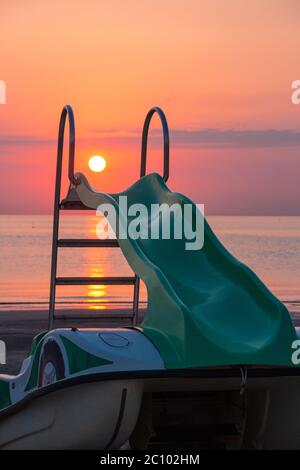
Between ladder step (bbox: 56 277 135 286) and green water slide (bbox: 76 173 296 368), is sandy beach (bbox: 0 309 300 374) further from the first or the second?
green water slide (bbox: 76 173 296 368)

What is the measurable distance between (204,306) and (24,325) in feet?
37.3

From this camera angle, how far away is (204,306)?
6535 millimetres

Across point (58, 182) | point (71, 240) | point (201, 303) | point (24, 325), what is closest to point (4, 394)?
point (71, 240)

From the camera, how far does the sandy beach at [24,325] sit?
10.6 meters

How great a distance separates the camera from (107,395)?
6105mm

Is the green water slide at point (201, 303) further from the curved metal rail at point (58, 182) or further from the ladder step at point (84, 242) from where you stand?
the curved metal rail at point (58, 182)

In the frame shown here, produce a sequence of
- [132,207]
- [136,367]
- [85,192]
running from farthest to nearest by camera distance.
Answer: [85,192] < [132,207] < [136,367]

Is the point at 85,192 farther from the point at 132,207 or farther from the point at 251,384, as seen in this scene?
the point at 251,384

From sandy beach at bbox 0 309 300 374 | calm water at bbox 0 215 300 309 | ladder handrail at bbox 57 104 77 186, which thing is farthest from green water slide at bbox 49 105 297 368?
calm water at bbox 0 215 300 309

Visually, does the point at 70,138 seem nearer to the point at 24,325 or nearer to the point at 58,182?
the point at 58,182

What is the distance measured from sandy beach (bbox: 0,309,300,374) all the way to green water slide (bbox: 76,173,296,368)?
159 centimetres

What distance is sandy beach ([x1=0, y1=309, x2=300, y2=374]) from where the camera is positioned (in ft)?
34.7
